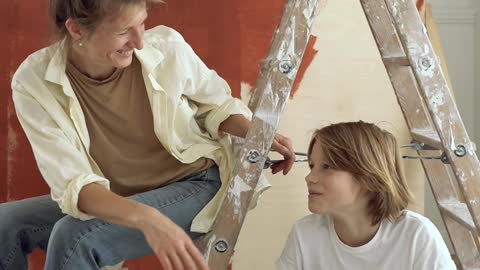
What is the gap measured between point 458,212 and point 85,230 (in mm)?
974

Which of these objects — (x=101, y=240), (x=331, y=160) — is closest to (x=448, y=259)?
(x=331, y=160)

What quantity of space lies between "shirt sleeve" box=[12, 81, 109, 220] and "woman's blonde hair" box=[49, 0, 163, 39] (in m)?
0.20

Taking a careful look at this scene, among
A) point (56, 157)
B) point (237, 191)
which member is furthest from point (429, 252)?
point (56, 157)

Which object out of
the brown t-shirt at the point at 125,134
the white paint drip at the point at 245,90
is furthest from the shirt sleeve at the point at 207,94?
the white paint drip at the point at 245,90

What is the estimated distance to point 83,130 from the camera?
5.44 ft

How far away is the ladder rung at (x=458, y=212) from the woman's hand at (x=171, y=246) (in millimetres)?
753

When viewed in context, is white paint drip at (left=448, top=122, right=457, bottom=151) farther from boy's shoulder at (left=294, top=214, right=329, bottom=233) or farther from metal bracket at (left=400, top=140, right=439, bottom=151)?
boy's shoulder at (left=294, top=214, right=329, bottom=233)

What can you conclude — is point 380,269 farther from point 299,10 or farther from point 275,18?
point 275,18

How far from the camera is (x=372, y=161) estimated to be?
1743mm

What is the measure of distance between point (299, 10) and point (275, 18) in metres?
0.86

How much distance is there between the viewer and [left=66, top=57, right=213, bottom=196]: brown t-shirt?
170 cm

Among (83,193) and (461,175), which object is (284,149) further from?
(83,193)

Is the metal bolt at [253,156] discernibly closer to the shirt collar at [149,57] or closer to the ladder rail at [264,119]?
the ladder rail at [264,119]

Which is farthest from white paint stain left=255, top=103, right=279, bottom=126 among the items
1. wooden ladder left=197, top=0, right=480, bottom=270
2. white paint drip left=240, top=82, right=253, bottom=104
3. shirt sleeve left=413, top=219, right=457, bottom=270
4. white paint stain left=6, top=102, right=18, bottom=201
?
white paint stain left=6, top=102, right=18, bottom=201
